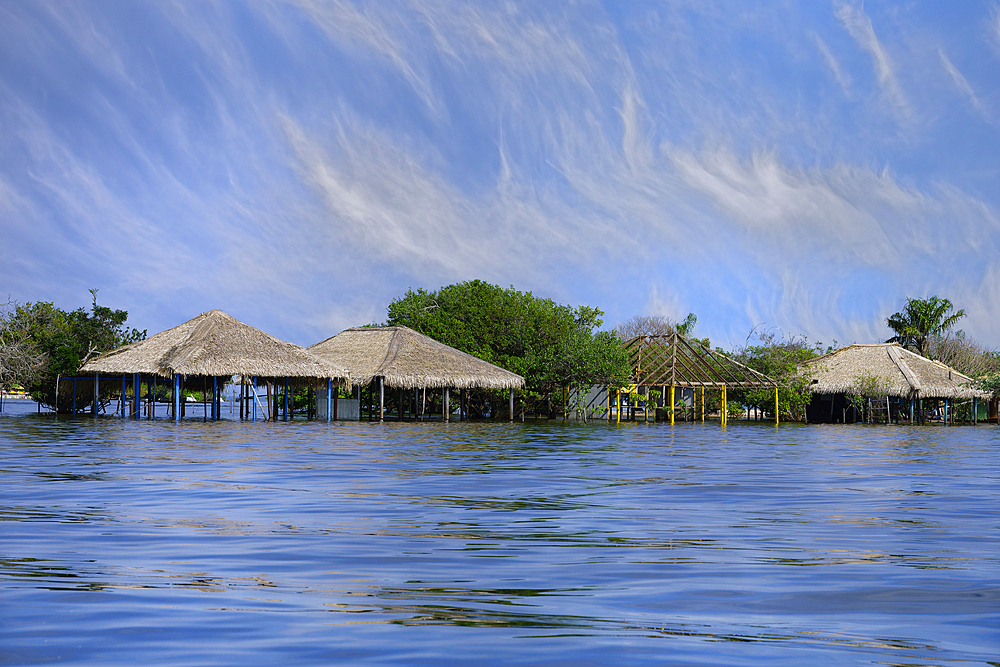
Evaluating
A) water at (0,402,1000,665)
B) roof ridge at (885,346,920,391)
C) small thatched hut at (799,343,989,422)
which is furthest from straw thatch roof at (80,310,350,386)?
roof ridge at (885,346,920,391)

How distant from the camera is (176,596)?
4.91 meters

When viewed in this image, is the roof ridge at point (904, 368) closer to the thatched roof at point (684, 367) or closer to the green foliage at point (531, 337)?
the thatched roof at point (684, 367)

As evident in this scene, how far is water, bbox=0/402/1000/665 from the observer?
13.0 ft

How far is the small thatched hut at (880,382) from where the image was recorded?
50219 millimetres

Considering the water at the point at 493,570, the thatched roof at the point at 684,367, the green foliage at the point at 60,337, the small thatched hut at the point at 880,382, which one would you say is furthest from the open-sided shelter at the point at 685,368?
the water at the point at 493,570

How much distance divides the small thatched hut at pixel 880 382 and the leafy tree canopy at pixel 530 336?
12.4 meters

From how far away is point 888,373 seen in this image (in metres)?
51.6

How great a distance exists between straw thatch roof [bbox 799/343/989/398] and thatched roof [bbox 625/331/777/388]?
5.03 m

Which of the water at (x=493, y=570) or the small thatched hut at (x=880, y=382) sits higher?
the small thatched hut at (x=880, y=382)

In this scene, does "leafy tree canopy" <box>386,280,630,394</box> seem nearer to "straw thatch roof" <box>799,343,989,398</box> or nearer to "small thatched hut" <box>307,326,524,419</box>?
"small thatched hut" <box>307,326,524,419</box>

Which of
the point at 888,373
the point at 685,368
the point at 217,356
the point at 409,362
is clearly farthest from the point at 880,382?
the point at 217,356

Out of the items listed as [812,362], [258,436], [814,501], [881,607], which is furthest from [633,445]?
[812,362]

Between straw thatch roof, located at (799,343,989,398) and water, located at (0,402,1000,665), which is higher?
straw thatch roof, located at (799,343,989,398)

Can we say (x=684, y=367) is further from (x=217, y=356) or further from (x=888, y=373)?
(x=217, y=356)
